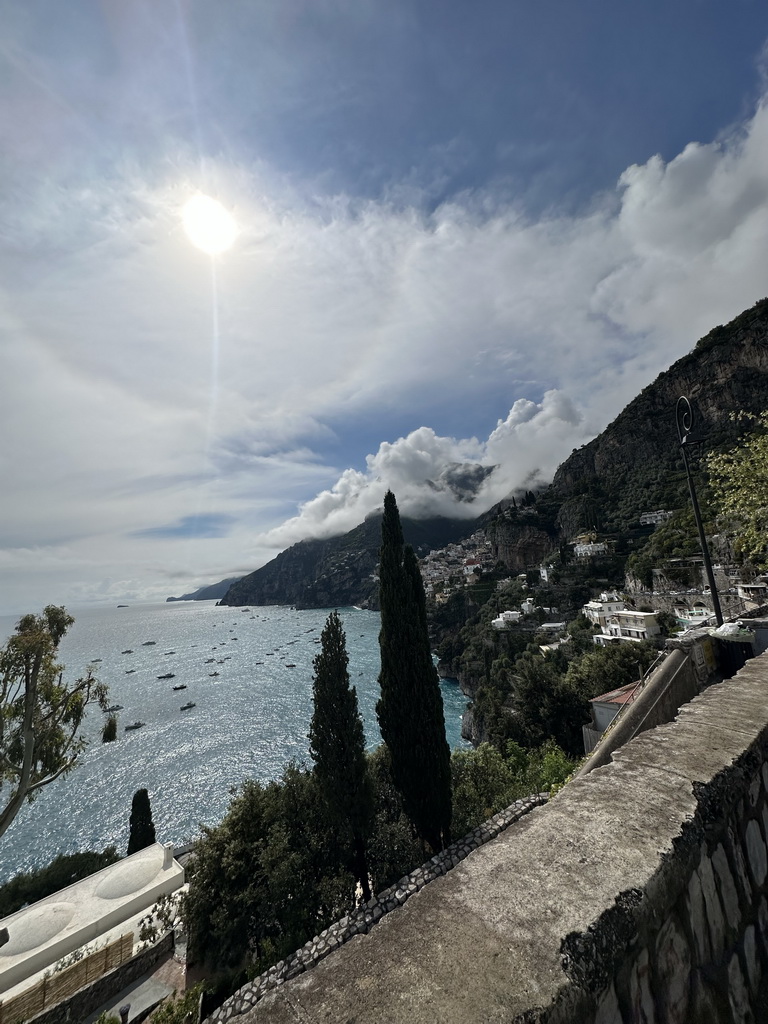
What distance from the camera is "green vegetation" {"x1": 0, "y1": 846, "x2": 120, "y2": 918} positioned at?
20.6 metres

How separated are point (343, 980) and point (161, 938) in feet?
61.0

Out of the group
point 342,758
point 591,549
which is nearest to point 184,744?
point 342,758

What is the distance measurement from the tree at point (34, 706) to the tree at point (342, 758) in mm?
6616

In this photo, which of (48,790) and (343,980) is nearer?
(343,980)

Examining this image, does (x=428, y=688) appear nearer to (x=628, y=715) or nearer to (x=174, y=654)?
(x=628, y=715)

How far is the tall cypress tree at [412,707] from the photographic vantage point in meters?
13.9

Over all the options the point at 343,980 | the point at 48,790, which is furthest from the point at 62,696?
the point at 48,790

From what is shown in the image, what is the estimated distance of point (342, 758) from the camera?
13.6 metres

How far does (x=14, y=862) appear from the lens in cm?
3072

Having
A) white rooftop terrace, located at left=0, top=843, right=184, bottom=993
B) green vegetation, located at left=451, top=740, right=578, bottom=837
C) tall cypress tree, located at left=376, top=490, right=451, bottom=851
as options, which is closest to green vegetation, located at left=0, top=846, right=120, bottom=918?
white rooftop terrace, located at left=0, top=843, right=184, bottom=993

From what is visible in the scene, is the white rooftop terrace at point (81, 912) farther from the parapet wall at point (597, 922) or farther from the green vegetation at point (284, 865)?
the parapet wall at point (597, 922)

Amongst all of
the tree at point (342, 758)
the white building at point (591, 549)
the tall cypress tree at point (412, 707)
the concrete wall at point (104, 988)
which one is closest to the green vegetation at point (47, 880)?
the concrete wall at point (104, 988)

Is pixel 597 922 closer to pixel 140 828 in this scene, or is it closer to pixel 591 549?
pixel 140 828

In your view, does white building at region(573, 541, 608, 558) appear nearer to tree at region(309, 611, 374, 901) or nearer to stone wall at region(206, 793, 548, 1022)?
tree at region(309, 611, 374, 901)
